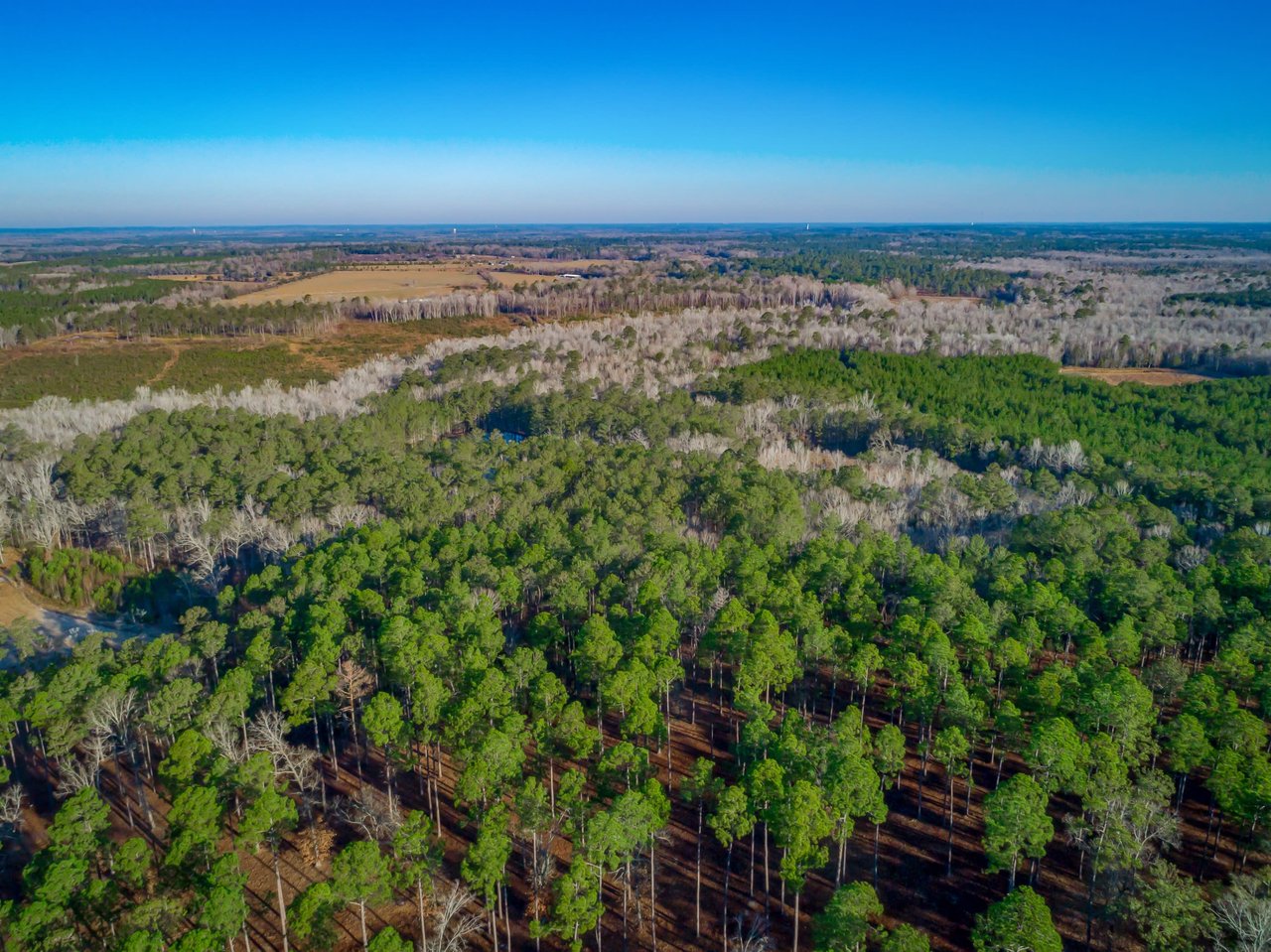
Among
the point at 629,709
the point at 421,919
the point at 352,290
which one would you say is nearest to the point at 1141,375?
the point at 629,709

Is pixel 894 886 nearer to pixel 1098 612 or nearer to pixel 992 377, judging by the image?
pixel 1098 612

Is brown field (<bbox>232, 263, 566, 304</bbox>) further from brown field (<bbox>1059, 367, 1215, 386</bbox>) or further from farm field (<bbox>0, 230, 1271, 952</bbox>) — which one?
brown field (<bbox>1059, 367, 1215, 386</bbox>)

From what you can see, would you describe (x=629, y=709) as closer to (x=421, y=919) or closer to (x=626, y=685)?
(x=626, y=685)

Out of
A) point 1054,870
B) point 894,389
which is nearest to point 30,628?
point 1054,870

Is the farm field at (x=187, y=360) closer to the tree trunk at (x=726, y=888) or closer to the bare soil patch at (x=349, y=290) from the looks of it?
the bare soil patch at (x=349, y=290)

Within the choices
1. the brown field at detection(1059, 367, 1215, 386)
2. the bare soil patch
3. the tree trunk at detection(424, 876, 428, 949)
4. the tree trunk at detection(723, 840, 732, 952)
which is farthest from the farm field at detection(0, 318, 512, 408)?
the brown field at detection(1059, 367, 1215, 386)

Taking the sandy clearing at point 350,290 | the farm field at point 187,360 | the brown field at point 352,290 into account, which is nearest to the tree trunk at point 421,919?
the farm field at point 187,360
